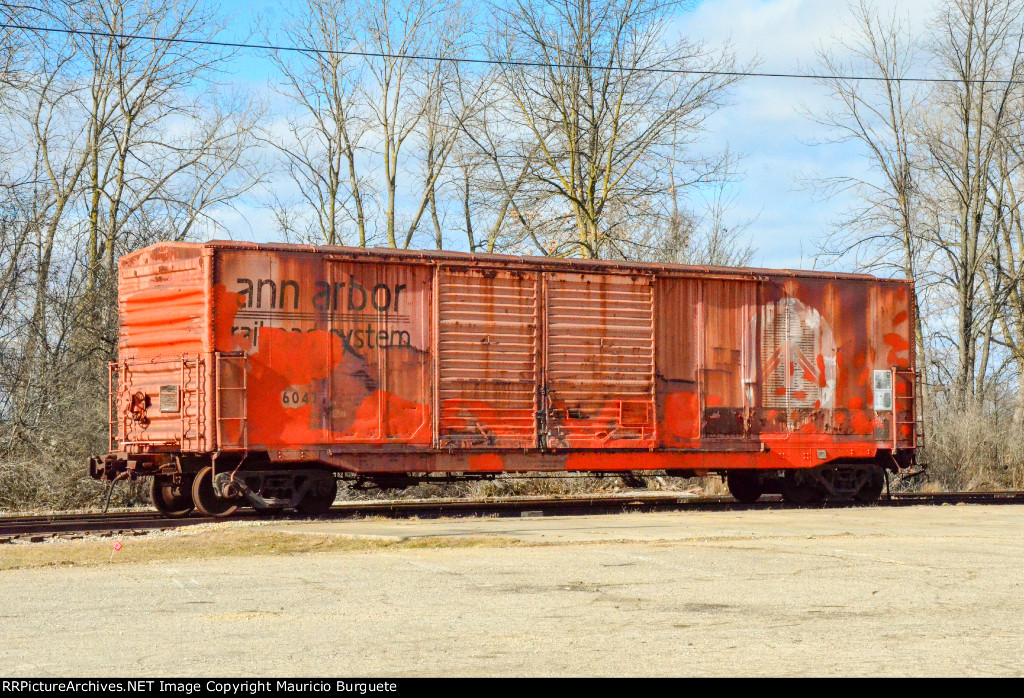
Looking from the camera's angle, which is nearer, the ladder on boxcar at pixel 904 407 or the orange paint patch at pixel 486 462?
the orange paint patch at pixel 486 462

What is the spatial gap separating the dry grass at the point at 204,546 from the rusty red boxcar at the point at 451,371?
2.49 metres

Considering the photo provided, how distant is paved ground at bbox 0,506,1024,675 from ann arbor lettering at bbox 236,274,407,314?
3738 mm

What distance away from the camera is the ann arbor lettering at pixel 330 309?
15.1 m

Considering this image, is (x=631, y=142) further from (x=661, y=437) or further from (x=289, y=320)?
(x=289, y=320)

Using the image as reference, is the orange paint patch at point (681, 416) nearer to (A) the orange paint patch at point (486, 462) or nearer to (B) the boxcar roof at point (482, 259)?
(B) the boxcar roof at point (482, 259)

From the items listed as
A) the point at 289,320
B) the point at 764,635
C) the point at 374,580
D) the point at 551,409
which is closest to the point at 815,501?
the point at 551,409

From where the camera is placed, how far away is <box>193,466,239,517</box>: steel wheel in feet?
50.8

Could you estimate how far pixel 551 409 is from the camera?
16.4 m

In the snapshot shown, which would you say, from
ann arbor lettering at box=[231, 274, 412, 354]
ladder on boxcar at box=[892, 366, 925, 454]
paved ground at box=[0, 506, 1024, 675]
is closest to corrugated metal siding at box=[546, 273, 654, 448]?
ann arbor lettering at box=[231, 274, 412, 354]

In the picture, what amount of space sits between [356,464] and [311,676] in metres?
9.89

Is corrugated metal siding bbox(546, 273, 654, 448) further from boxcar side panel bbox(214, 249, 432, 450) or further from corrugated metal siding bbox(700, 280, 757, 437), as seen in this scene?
boxcar side panel bbox(214, 249, 432, 450)

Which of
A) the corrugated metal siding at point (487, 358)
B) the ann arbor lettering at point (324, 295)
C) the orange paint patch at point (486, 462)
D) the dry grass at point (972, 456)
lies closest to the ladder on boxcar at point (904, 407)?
the dry grass at point (972, 456)

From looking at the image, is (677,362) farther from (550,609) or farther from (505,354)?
(550,609)

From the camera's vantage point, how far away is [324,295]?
1552 cm
